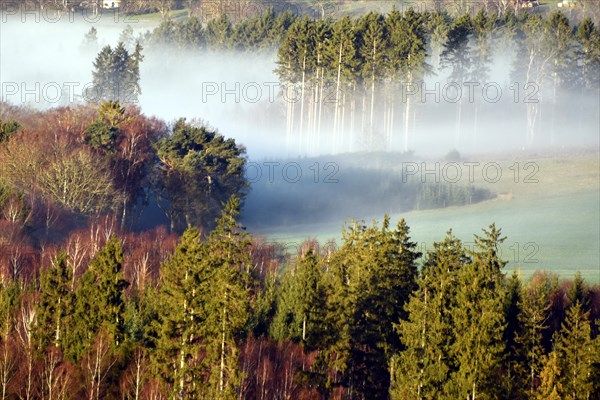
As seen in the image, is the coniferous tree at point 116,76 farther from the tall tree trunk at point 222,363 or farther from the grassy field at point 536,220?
the tall tree trunk at point 222,363

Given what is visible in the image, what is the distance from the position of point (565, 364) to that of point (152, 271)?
30476 mm

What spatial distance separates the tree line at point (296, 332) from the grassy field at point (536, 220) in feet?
66.6

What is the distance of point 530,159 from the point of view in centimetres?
12119

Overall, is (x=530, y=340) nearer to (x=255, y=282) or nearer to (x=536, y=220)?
(x=255, y=282)

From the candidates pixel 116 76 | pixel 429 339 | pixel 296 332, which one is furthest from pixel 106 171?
pixel 116 76

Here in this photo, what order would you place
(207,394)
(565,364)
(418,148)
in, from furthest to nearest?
(418,148)
(565,364)
(207,394)

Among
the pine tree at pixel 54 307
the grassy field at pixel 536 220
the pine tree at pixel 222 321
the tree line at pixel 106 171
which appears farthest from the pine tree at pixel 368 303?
the tree line at pixel 106 171

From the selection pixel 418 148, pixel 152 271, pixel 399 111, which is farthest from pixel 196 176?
pixel 399 111

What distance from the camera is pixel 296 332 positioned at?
64062mm

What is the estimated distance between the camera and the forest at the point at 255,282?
5459cm

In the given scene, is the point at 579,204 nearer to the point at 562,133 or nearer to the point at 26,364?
the point at 562,133

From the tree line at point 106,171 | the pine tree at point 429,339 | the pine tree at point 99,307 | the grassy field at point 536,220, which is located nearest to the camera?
the pine tree at point 429,339

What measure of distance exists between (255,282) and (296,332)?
12.1 ft

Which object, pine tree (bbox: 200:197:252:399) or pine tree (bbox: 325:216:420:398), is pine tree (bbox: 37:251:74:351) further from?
pine tree (bbox: 325:216:420:398)
